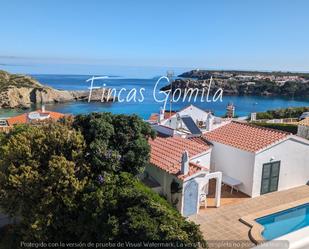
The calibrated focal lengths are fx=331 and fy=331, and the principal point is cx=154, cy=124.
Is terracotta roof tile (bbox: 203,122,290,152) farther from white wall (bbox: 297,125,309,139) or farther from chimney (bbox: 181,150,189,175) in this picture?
white wall (bbox: 297,125,309,139)

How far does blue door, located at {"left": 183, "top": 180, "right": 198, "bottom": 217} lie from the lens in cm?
1390

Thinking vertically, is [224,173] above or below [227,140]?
below

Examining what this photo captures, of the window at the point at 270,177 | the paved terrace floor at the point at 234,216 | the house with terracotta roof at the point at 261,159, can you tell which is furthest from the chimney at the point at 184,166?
the window at the point at 270,177

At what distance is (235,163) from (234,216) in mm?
3414

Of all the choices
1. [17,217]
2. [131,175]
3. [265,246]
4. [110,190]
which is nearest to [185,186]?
[131,175]

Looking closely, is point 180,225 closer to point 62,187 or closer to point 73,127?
point 62,187

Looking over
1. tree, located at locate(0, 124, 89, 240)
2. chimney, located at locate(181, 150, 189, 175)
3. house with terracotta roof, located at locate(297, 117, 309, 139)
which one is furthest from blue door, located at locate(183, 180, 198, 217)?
house with terracotta roof, located at locate(297, 117, 309, 139)

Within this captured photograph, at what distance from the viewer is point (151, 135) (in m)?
14.0

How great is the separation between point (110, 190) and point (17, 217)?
509 cm

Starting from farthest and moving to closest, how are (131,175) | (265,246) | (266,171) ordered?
(266,171) → (131,175) → (265,246)

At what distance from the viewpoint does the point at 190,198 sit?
14.1 m

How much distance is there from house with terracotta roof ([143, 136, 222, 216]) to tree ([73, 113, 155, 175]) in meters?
1.77

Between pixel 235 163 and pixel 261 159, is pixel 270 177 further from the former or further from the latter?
pixel 235 163

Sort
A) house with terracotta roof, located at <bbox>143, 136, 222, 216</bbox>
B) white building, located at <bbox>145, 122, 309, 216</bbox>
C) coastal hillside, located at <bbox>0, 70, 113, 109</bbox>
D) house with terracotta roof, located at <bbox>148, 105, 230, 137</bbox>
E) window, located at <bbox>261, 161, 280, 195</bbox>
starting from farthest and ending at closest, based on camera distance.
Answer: coastal hillside, located at <bbox>0, 70, 113, 109</bbox> < house with terracotta roof, located at <bbox>148, 105, 230, 137</bbox> < window, located at <bbox>261, 161, 280, 195</bbox> < white building, located at <bbox>145, 122, 309, 216</bbox> < house with terracotta roof, located at <bbox>143, 136, 222, 216</bbox>
